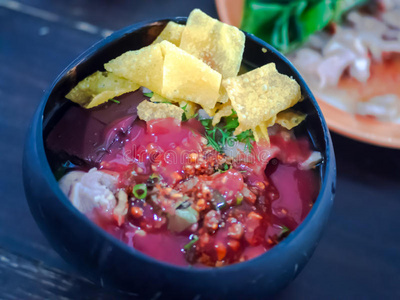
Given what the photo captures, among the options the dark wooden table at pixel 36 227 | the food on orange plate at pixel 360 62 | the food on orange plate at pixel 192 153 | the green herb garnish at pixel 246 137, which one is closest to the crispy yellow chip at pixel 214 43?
the food on orange plate at pixel 192 153

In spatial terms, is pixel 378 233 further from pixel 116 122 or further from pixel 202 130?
pixel 116 122

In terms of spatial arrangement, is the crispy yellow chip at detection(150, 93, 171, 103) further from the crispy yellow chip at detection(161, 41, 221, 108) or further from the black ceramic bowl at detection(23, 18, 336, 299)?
the black ceramic bowl at detection(23, 18, 336, 299)

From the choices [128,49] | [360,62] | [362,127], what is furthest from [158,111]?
[360,62]

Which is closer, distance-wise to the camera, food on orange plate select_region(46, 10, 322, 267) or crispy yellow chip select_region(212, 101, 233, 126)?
food on orange plate select_region(46, 10, 322, 267)

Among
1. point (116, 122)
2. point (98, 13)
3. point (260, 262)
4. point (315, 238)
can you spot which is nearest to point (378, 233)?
point (315, 238)

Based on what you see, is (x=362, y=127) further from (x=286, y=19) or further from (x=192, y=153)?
(x=192, y=153)

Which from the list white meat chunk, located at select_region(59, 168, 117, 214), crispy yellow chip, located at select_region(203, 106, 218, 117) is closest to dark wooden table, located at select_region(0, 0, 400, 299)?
white meat chunk, located at select_region(59, 168, 117, 214)

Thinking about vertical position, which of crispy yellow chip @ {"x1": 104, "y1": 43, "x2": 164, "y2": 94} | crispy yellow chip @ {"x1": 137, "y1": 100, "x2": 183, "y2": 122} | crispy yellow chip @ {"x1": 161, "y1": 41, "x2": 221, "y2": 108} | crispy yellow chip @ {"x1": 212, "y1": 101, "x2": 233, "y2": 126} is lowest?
crispy yellow chip @ {"x1": 212, "y1": 101, "x2": 233, "y2": 126}
